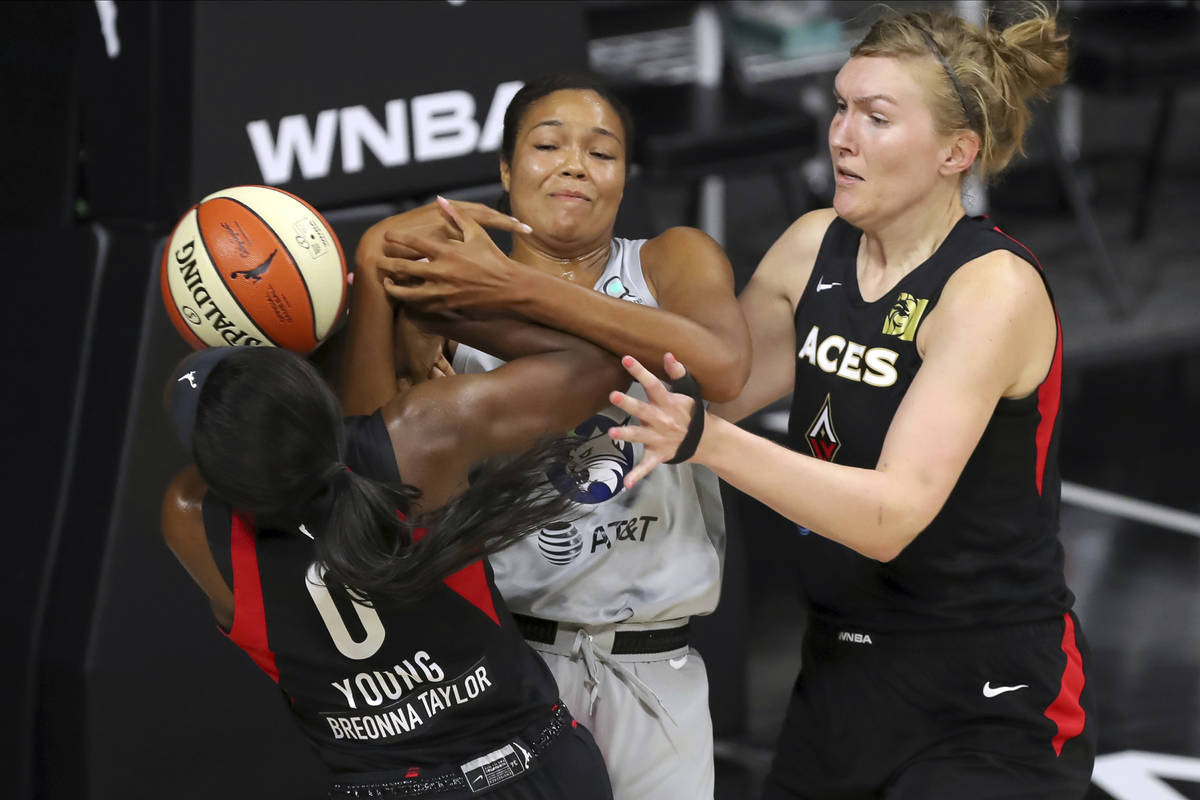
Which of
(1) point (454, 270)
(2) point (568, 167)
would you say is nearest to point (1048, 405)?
(2) point (568, 167)

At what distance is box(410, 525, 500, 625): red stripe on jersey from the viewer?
7.64ft

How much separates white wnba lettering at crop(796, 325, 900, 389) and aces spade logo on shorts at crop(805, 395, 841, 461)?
63mm

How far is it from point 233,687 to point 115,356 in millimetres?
780

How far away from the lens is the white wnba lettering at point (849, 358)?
2525 mm

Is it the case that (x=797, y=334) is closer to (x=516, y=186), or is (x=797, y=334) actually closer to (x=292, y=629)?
(x=516, y=186)

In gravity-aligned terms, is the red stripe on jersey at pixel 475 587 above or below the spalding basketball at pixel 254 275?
below

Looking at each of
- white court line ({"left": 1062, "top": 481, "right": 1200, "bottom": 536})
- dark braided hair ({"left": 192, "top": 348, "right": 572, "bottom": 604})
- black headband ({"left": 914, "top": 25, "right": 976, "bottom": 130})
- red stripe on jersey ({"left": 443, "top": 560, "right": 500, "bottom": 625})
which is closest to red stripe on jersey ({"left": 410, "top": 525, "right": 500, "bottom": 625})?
red stripe on jersey ({"left": 443, "top": 560, "right": 500, "bottom": 625})

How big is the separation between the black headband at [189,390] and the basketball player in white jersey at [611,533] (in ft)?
1.40

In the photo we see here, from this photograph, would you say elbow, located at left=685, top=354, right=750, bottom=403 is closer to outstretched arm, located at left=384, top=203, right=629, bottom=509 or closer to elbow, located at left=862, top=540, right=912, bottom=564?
outstretched arm, located at left=384, top=203, right=629, bottom=509

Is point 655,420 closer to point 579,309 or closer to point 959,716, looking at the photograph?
point 579,309

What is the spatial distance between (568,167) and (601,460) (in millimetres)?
496

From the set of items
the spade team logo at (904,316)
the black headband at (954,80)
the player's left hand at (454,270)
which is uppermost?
the black headband at (954,80)

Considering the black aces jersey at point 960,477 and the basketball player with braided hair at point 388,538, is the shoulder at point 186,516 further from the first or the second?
the black aces jersey at point 960,477

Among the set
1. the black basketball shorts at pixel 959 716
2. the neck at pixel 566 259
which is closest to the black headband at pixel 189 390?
the neck at pixel 566 259
